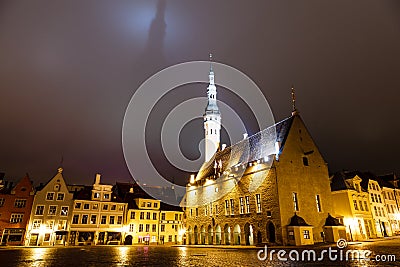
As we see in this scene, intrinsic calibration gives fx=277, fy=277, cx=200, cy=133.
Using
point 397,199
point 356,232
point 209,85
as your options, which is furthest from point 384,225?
point 209,85

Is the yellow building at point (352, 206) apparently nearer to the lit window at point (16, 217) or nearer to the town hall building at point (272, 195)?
the town hall building at point (272, 195)

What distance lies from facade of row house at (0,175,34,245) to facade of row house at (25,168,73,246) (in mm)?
1024

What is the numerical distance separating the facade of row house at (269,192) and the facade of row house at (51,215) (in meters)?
21.6

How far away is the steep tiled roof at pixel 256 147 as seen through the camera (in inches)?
1460

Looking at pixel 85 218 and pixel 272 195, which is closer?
pixel 272 195

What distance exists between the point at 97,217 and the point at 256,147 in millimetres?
28968

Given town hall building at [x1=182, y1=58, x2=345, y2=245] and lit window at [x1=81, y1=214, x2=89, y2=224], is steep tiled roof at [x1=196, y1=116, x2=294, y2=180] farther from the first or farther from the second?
lit window at [x1=81, y1=214, x2=89, y2=224]

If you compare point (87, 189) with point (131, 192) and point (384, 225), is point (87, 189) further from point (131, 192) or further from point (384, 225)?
point (384, 225)

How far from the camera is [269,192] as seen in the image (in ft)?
107

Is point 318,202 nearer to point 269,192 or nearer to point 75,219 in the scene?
point 269,192

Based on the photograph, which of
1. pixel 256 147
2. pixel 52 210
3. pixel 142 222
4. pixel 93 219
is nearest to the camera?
pixel 256 147

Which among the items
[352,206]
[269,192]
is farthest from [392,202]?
[269,192]

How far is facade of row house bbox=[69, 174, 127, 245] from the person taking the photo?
1759 inches

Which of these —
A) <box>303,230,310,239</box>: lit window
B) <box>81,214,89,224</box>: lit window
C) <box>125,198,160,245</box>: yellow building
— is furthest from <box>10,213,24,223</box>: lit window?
<box>303,230,310,239</box>: lit window
